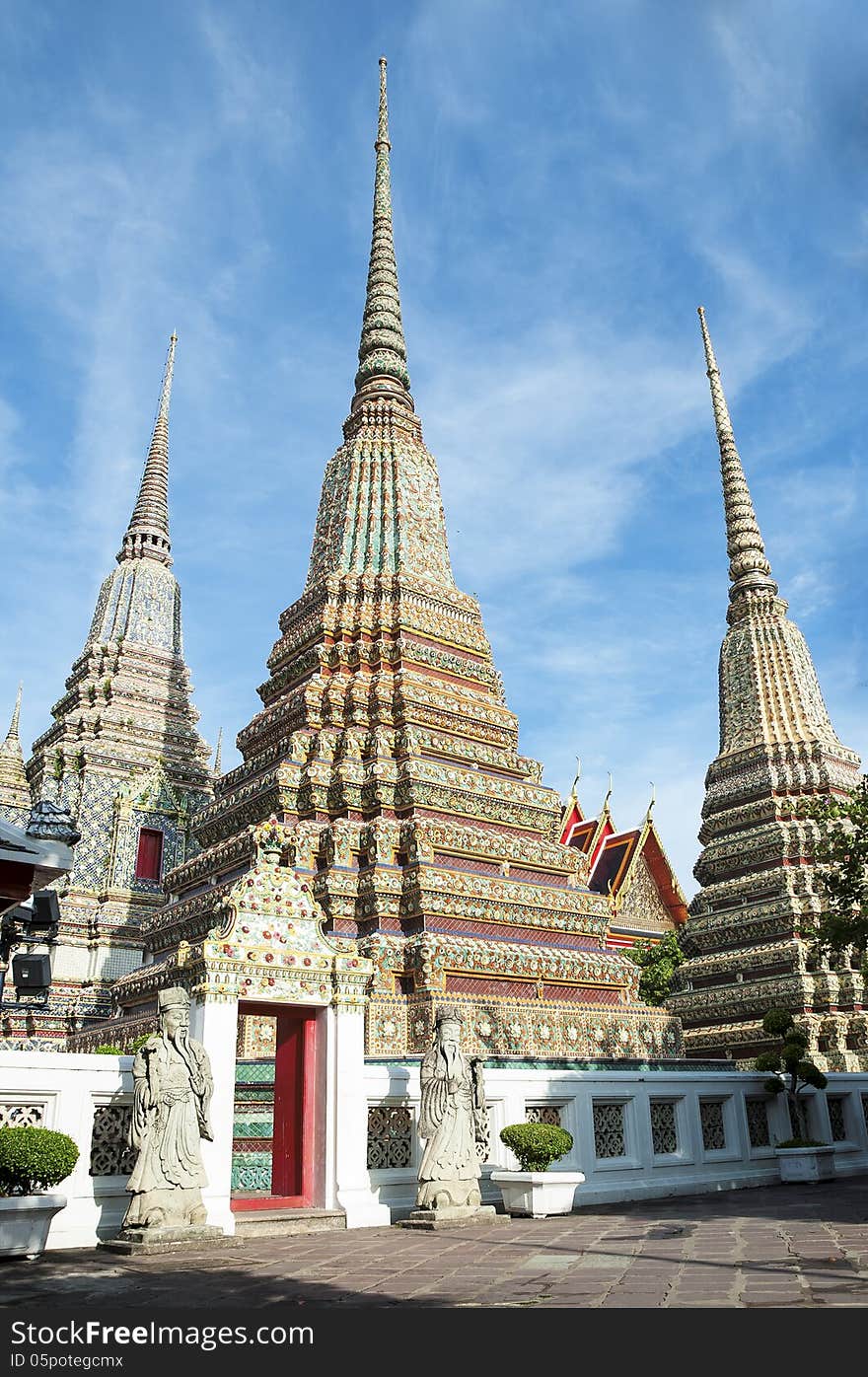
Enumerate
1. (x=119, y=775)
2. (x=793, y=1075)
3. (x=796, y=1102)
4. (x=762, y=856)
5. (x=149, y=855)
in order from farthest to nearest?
1. (x=119, y=775)
2. (x=149, y=855)
3. (x=762, y=856)
4. (x=796, y=1102)
5. (x=793, y=1075)

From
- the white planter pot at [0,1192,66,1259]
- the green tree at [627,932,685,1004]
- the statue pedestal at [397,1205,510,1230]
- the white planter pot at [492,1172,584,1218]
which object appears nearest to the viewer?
the white planter pot at [0,1192,66,1259]

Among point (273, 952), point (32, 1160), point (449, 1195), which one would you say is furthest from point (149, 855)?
point (32, 1160)

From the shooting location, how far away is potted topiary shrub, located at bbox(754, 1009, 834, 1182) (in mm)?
15094

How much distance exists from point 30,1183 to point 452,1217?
3916 mm

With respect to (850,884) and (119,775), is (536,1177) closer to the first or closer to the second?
(850,884)

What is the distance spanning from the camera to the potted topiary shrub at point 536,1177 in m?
10.8

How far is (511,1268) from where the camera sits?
22.6 feet

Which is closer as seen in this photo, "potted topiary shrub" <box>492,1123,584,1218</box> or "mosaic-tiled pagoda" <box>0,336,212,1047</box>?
"potted topiary shrub" <box>492,1123,584,1218</box>

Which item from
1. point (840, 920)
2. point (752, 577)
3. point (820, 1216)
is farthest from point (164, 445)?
point (820, 1216)

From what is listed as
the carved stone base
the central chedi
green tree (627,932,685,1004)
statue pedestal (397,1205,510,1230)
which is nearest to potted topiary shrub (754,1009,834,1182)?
the central chedi

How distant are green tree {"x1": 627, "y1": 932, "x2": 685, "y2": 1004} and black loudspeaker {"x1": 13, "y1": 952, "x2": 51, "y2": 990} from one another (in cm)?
2170

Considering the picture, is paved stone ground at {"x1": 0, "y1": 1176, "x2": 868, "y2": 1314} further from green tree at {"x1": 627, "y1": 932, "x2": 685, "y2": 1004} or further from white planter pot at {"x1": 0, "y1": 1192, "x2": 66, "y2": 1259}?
green tree at {"x1": 627, "y1": 932, "x2": 685, "y2": 1004}

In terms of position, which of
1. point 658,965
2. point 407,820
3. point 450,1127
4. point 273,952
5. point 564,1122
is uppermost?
point 407,820

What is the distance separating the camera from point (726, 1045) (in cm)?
2348
